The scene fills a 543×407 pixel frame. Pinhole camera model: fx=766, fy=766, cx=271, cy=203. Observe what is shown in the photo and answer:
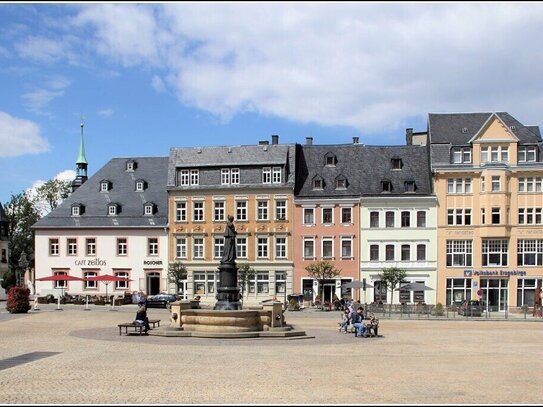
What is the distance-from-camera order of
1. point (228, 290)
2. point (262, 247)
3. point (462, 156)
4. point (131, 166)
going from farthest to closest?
point (131, 166) < point (262, 247) < point (462, 156) < point (228, 290)

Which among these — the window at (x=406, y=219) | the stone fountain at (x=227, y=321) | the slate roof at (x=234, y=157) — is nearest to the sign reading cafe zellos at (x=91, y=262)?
the slate roof at (x=234, y=157)

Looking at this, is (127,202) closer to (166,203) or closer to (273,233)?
(166,203)

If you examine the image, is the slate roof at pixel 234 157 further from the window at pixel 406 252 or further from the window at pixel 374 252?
the window at pixel 406 252

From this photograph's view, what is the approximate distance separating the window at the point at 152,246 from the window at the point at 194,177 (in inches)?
232

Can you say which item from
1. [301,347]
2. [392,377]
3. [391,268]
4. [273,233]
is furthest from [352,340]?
[273,233]

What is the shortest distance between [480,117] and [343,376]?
50.0 m

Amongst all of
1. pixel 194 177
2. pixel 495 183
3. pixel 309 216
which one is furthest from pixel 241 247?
pixel 495 183

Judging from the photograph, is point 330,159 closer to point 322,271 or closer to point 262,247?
point 262,247

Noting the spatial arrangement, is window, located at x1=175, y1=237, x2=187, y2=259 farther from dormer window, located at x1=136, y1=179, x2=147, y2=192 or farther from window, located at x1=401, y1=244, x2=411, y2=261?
window, located at x1=401, y1=244, x2=411, y2=261

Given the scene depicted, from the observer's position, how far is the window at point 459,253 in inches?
2354

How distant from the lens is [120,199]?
68875mm

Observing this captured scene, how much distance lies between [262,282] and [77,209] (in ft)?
59.4

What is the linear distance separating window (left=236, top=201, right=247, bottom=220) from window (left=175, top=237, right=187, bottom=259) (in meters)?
5.09

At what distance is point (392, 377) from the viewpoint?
54.6 ft
